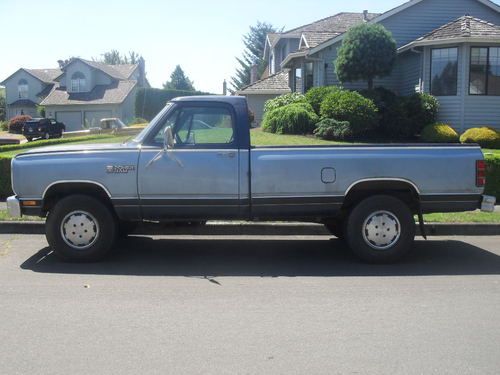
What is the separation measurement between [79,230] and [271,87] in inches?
1166

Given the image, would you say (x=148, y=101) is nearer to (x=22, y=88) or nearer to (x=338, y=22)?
(x=22, y=88)

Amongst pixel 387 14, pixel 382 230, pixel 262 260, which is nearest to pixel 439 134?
pixel 387 14

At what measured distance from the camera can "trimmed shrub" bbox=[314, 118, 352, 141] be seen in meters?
19.6

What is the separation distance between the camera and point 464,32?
69.5 feet

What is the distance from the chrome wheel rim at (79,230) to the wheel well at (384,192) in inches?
124

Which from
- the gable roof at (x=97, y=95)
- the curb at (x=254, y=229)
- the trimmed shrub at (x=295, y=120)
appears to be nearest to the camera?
the curb at (x=254, y=229)

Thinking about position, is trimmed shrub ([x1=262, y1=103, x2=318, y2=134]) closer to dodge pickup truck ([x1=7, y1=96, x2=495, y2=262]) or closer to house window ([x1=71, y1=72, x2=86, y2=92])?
dodge pickup truck ([x1=7, y1=96, x2=495, y2=262])

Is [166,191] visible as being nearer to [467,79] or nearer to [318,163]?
[318,163]

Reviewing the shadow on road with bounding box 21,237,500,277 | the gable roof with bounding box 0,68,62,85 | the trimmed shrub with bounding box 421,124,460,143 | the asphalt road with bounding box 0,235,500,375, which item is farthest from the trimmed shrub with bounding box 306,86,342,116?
the gable roof with bounding box 0,68,62,85

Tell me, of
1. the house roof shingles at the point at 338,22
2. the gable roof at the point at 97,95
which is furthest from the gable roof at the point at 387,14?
the gable roof at the point at 97,95

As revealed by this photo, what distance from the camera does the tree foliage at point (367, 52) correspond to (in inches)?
875

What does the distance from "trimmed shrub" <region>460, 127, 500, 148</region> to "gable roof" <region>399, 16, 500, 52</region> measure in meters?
3.65

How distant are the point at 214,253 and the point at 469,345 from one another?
3918mm

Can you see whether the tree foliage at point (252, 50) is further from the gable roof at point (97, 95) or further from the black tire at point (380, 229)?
the black tire at point (380, 229)
